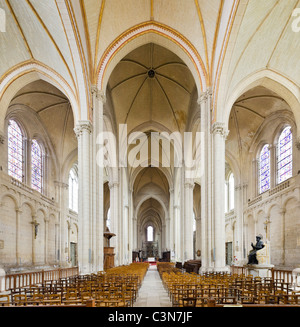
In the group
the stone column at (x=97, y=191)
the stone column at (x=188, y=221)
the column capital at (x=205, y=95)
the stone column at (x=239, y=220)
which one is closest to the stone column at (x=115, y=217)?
the stone column at (x=188, y=221)

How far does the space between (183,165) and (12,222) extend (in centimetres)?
1477

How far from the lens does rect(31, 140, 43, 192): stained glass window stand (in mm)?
Answer: 24947

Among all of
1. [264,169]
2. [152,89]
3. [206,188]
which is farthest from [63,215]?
[264,169]

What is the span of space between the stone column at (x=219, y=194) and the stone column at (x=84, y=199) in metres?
6.50

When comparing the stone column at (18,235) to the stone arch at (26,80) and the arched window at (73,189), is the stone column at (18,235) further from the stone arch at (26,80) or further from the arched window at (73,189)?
the arched window at (73,189)

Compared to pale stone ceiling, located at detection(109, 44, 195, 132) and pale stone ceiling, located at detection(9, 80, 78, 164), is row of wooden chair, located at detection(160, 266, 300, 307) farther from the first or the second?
pale stone ceiling, located at detection(109, 44, 195, 132)

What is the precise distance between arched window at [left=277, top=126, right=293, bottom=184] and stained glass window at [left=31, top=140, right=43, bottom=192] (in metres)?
18.0

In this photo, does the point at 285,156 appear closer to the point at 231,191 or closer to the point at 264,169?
the point at 264,169

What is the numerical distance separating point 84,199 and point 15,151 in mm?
8223

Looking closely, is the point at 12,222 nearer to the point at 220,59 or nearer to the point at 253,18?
the point at 220,59

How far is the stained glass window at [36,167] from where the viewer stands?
24.9m

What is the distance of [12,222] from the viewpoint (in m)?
Result: 20.7

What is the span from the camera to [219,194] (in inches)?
687

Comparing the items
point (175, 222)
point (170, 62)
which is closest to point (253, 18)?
point (170, 62)
